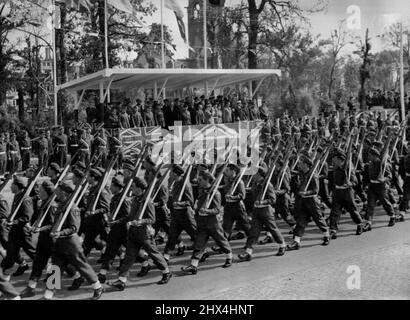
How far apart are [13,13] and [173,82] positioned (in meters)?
12.4

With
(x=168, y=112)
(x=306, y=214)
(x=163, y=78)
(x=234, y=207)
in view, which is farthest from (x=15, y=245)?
(x=163, y=78)

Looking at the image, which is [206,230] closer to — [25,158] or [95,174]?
[95,174]

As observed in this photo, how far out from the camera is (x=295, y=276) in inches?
333

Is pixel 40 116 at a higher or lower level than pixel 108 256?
higher

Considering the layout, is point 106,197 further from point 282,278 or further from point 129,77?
point 129,77

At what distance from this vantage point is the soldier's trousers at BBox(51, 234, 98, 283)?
7.72 meters

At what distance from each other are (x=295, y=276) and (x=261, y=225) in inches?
56.8

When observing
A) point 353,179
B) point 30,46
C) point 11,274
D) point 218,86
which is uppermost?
point 30,46

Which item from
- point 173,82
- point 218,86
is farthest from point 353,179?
point 218,86

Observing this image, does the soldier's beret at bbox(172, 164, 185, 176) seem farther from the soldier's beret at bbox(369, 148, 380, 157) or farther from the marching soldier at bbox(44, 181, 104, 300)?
the soldier's beret at bbox(369, 148, 380, 157)

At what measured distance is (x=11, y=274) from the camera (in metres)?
9.24

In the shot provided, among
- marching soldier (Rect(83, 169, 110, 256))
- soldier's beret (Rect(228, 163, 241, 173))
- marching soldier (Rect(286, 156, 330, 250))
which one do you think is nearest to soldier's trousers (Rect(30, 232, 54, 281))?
marching soldier (Rect(83, 169, 110, 256))

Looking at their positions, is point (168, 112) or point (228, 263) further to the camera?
point (168, 112)

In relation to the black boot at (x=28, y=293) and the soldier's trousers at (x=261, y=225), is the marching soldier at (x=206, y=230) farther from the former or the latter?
the black boot at (x=28, y=293)
